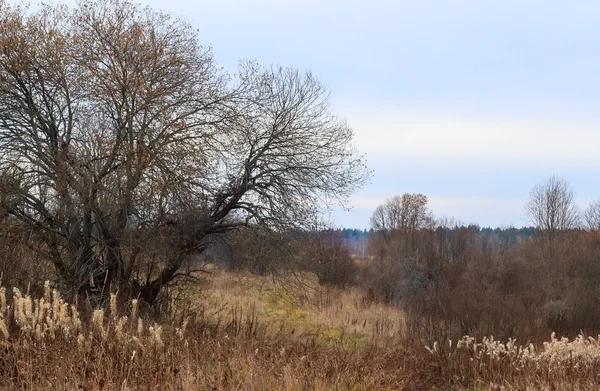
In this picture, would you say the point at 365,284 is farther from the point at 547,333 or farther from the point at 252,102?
the point at 252,102

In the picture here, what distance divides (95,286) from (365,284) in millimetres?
21448

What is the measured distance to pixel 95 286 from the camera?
13.4m

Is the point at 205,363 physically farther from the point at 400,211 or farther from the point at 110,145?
the point at 400,211

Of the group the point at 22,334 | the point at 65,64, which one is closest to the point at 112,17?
the point at 65,64

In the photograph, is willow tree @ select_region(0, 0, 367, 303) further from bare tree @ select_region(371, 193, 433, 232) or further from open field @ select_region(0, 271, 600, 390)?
bare tree @ select_region(371, 193, 433, 232)

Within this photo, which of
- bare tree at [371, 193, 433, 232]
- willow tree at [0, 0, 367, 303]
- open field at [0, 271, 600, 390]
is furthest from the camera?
bare tree at [371, 193, 433, 232]

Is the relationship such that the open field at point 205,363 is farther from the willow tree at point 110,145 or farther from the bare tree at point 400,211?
the bare tree at point 400,211

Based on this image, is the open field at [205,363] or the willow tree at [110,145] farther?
the willow tree at [110,145]

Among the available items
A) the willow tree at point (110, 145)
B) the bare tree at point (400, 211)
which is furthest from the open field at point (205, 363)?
the bare tree at point (400, 211)

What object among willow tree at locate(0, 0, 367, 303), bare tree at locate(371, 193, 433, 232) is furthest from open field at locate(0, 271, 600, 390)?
bare tree at locate(371, 193, 433, 232)

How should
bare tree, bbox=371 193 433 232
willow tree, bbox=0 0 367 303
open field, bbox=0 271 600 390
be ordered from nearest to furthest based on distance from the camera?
1. open field, bbox=0 271 600 390
2. willow tree, bbox=0 0 367 303
3. bare tree, bbox=371 193 433 232

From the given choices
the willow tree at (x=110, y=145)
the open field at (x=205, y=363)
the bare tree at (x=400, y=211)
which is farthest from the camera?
the bare tree at (x=400, y=211)

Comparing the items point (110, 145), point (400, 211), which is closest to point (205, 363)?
point (110, 145)

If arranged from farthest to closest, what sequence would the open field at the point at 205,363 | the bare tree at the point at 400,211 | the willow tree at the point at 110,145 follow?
1. the bare tree at the point at 400,211
2. the willow tree at the point at 110,145
3. the open field at the point at 205,363
